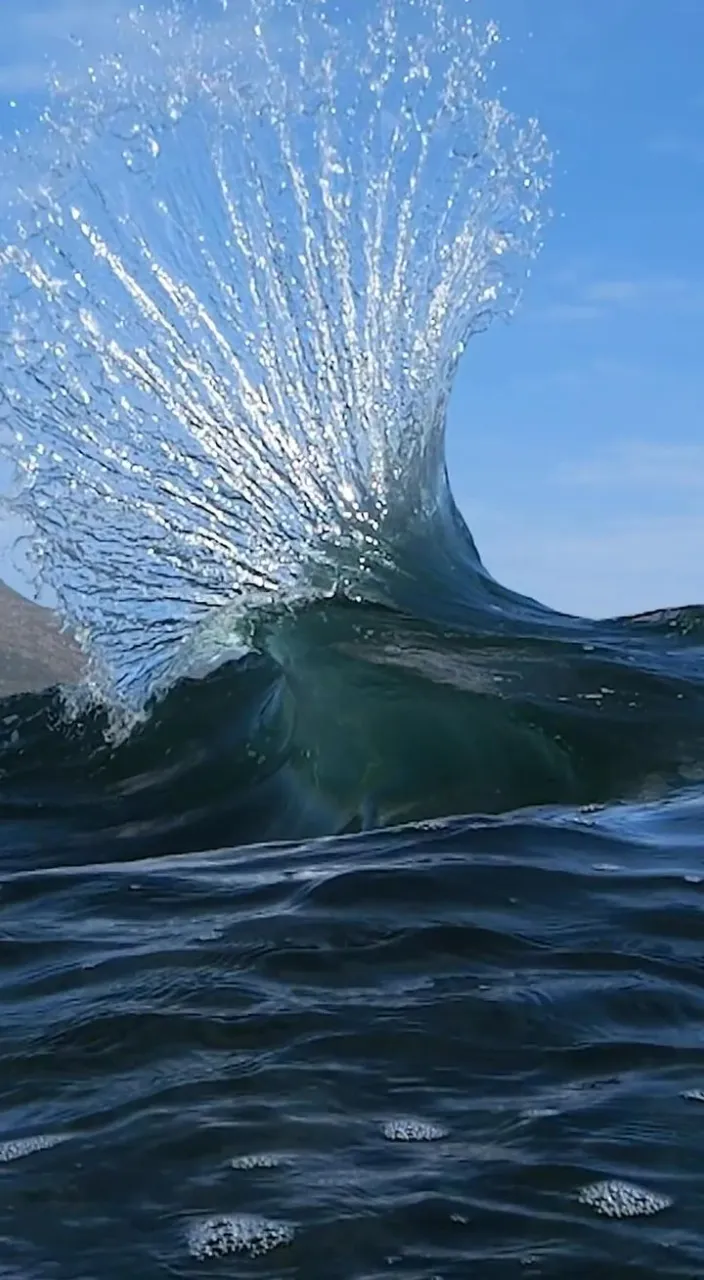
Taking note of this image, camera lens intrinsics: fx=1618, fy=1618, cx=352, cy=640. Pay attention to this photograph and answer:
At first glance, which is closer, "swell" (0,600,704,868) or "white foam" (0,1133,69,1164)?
"white foam" (0,1133,69,1164)

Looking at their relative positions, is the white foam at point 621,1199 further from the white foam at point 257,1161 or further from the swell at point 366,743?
the swell at point 366,743

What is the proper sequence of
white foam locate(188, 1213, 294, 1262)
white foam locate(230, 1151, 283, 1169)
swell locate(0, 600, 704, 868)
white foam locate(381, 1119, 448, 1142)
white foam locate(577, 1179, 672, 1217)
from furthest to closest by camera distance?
1. swell locate(0, 600, 704, 868)
2. white foam locate(381, 1119, 448, 1142)
3. white foam locate(230, 1151, 283, 1169)
4. white foam locate(577, 1179, 672, 1217)
5. white foam locate(188, 1213, 294, 1262)

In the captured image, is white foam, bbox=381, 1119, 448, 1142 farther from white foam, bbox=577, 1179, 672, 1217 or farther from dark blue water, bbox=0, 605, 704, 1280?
white foam, bbox=577, 1179, 672, 1217

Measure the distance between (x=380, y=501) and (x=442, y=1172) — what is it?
10.6 m

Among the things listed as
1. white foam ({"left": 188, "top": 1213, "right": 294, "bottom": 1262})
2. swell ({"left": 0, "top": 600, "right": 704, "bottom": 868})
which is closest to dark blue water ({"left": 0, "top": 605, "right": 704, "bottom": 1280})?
white foam ({"left": 188, "top": 1213, "right": 294, "bottom": 1262})

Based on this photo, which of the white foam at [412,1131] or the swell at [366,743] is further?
the swell at [366,743]

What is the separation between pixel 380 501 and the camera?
13.8m

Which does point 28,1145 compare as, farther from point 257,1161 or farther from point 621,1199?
point 621,1199

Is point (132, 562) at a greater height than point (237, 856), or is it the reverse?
point (132, 562)

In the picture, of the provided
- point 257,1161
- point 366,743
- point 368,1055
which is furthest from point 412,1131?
point 366,743

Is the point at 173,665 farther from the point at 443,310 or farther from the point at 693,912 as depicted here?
the point at 693,912

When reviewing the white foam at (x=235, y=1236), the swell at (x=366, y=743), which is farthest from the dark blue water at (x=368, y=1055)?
the swell at (x=366, y=743)

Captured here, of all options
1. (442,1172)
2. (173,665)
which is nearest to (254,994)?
(442,1172)

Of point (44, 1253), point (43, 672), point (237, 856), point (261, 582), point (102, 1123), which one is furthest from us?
point (43, 672)
